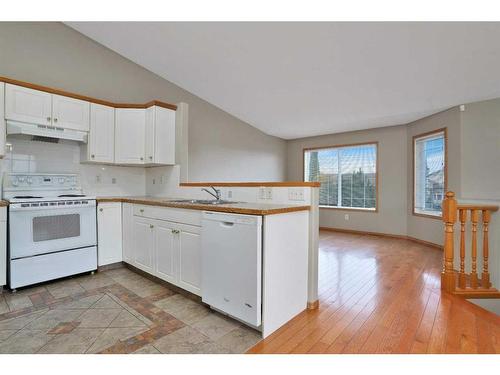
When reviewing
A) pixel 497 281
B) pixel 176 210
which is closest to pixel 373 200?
pixel 497 281

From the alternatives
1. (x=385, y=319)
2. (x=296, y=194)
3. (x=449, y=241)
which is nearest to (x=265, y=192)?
(x=296, y=194)

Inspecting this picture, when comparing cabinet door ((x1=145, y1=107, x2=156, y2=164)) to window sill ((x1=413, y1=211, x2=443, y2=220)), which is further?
window sill ((x1=413, y1=211, x2=443, y2=220))

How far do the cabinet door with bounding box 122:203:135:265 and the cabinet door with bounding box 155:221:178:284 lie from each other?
60cm

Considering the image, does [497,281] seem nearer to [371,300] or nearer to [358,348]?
[371,300]

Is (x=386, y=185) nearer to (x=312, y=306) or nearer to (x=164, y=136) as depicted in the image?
(x=312, y=306)

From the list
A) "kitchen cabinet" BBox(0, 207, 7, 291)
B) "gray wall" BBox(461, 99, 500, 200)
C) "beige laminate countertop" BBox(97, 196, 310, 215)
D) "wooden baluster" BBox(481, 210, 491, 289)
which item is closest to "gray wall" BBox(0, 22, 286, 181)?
"kitchen cabinet" BBox(0, 207, 7, 291)

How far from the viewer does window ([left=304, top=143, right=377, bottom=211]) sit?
5789 mm

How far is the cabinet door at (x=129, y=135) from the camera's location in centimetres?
349

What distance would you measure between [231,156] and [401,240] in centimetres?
391

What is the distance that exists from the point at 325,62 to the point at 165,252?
9.97ft

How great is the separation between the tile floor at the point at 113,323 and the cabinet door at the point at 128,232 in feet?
1.59

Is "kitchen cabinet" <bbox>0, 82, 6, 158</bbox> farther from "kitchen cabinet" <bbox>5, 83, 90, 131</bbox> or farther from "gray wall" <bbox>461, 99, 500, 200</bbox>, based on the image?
"gray wall" <bbox>461, 99, 500, 200</bbox>
